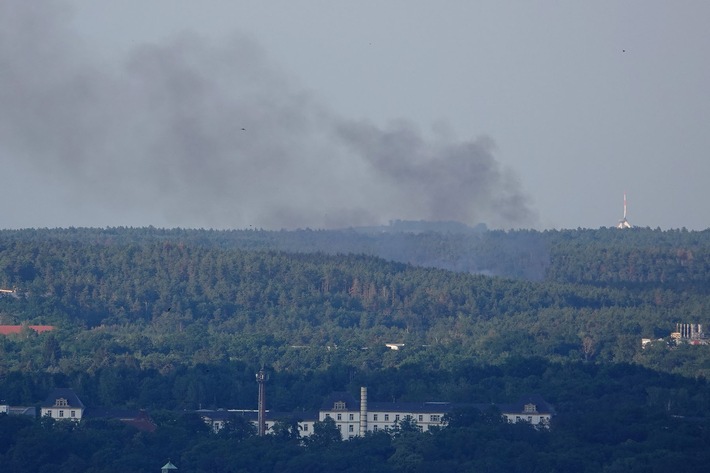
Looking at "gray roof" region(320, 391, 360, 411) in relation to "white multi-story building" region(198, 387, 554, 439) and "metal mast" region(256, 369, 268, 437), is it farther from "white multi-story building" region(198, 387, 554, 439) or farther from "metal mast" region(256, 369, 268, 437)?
"metal mast" region(256, 369, 268, 437)

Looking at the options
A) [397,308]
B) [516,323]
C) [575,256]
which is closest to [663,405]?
[516,323]

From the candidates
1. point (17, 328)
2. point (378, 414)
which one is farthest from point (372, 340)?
point (378, 414)

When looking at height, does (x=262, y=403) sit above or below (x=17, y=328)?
below

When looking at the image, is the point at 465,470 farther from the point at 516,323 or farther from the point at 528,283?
the point at 528,283

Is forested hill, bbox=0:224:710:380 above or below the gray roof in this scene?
above

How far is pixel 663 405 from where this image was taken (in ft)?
276

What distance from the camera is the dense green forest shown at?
72750mm

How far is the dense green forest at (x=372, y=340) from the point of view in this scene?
7275 cm

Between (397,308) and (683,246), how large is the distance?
41007 mm

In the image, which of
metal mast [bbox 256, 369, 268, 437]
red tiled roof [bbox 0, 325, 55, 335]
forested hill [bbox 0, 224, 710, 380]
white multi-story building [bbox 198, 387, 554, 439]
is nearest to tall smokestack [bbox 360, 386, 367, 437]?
white multi-story building [bbox 198, 387, 554, 439]

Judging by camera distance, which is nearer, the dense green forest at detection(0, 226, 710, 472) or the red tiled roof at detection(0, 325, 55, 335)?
the dense green forest at detection(0, 226, 710, 472)

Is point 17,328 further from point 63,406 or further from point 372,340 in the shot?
point 63,406

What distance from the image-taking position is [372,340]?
109 meters

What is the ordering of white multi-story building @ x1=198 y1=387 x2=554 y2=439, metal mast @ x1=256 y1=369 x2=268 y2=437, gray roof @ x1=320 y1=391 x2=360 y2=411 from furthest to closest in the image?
gray roof @ x1=320 y1=391 x2=360 y2=411 → white multi-story building @ x1=198 y1=387 x2=554 y2=439 → metal mast @ x1=256 y1=369 x2=268 y2=437
